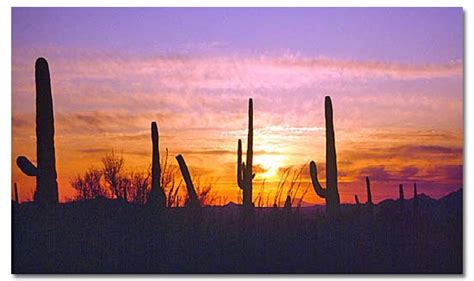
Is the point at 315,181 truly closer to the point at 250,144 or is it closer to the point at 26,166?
the point at 250,144

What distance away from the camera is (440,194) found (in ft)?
48.2

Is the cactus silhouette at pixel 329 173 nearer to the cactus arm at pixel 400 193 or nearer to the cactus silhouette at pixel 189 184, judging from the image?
the cactus arm at pixel 400 193

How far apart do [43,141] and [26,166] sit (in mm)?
194

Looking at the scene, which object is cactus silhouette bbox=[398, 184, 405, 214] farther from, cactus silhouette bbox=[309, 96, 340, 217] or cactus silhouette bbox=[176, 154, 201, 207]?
cactus silhouette bbox=[176, 154, 201, 207]

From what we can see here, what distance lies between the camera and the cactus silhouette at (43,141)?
48.0 feet

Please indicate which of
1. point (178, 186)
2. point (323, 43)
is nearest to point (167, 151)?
point (178, 186)

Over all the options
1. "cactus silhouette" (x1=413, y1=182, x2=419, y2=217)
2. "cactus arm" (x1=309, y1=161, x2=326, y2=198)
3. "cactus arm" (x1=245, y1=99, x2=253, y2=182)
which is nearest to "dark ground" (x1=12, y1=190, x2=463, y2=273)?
"cactus silhouette" (x1=413, y1=182, x2=419, y2=217)

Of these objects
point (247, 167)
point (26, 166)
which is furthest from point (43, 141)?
point (247, 167)

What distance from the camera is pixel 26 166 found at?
14.6 m

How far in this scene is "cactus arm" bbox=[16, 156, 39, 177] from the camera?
575 inches

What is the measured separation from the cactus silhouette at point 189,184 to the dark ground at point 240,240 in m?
0.06

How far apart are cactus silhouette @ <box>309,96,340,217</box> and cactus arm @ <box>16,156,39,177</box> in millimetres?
1780

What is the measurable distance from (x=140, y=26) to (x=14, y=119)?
101 centimetres

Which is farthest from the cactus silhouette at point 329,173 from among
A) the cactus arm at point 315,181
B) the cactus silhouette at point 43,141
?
the cactus silhouette at point 43,141
